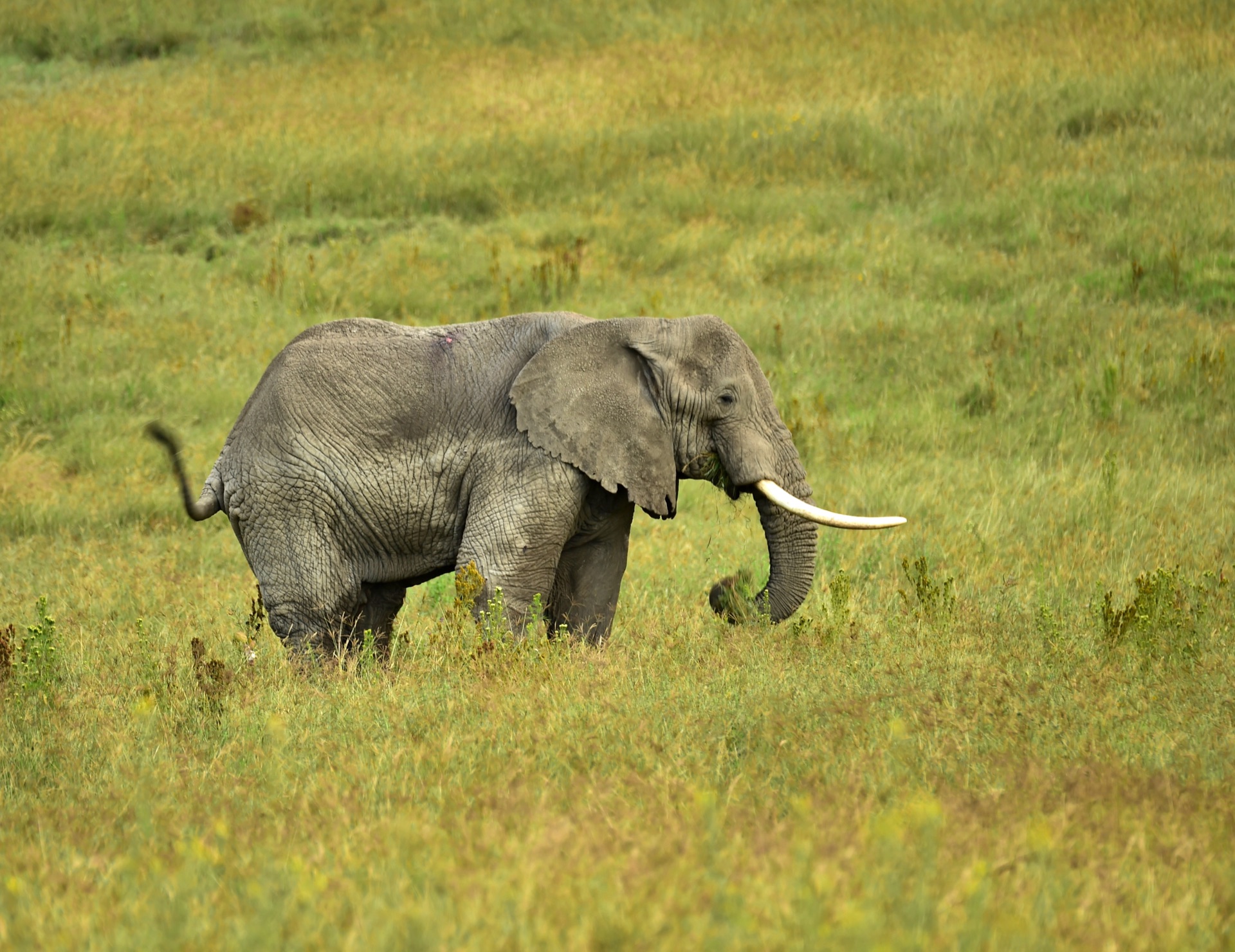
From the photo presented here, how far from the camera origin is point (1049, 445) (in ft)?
38.4

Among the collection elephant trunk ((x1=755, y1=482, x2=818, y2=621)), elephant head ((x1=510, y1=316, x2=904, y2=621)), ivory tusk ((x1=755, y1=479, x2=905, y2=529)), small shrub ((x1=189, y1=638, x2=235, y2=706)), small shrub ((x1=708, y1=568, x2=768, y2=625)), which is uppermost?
elephant head ((x1=510, y1=316, x2=904, y2=621))

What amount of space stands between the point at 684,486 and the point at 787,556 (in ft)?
16.6

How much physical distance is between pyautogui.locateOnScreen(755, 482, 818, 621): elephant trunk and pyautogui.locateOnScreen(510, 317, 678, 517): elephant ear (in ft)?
1.67

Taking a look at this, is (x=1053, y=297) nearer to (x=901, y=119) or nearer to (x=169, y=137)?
(x=901, y=119)

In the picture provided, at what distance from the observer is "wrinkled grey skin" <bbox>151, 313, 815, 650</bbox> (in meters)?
6.55

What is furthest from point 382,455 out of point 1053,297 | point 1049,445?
point 1053,297

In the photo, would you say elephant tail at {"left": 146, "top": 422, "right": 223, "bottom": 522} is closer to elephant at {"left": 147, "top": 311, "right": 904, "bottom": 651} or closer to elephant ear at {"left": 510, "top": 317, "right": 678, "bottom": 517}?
elephant at {"left": 147, "top": 311, "right": 904, "bottom": 651}

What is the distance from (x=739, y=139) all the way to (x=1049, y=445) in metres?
8.14

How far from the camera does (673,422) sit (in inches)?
265

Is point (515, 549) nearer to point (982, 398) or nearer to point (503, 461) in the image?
point (503, 461)

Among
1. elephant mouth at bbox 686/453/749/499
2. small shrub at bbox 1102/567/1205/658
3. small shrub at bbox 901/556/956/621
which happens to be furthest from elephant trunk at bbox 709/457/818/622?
small shrub at bbox 1102/567/1205/658

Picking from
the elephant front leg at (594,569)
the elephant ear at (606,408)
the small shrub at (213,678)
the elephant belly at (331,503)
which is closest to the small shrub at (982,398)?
the elephant front leg at (594,569)

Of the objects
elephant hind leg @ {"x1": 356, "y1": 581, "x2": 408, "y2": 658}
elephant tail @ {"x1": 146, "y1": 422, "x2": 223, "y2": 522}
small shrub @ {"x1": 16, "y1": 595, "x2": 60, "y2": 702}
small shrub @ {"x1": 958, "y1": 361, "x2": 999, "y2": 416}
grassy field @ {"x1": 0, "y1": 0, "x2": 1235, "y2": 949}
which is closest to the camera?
grassy field @ {"x1": 0, "y1": 0, "x2": 1235, "y2": 949}

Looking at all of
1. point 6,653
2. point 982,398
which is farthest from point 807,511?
point 982,398
